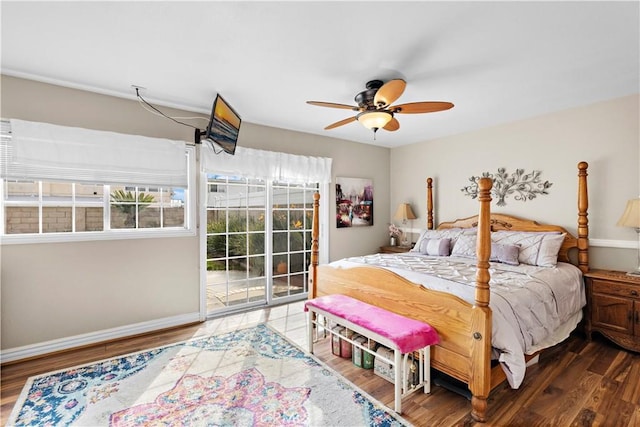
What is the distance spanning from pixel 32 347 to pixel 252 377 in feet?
6.78

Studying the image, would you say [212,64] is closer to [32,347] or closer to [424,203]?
[32,347]

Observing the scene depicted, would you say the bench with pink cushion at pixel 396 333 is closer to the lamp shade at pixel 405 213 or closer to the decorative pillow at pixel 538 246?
the decorative pillow at pixel 538 246

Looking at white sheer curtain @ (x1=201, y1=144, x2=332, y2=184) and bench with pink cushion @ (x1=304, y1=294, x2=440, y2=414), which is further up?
white sheer curtain @ (x1=201, y1=144, x2=332, y2=184)

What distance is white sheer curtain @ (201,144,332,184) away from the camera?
359cm

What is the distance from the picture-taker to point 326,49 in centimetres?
219

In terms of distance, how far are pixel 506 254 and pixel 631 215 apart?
3.56ft

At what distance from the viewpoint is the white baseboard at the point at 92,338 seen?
8.63 feet

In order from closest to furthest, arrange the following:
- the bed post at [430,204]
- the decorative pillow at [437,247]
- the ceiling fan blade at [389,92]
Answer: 1. the ceiling fan blade at [389,92]
2. the decorative pillow at [437,247]
3. the bed post at [430,204]

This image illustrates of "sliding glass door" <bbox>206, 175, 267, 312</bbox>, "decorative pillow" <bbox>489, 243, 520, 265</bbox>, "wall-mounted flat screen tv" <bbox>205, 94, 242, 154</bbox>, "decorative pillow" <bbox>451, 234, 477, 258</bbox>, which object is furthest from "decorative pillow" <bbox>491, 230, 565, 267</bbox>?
"wall-mounted flat screen tv" <bbox>205, 94, 242, 154</bbox>

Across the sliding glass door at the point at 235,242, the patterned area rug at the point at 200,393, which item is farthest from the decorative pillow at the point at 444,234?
the patterned area rug at the point at 200,393

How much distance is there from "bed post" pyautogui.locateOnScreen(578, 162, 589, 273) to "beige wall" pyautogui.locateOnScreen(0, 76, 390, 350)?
151 inches

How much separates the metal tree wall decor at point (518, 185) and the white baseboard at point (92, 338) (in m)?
4.13

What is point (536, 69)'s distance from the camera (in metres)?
2.49

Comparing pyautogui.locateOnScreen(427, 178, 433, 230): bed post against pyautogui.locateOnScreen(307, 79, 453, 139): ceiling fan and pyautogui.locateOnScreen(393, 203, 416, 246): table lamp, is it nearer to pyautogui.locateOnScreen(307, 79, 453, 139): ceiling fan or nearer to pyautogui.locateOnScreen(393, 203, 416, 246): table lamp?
pyautogui.locateOnScreen(393, 203, 416, 246): table lamp
